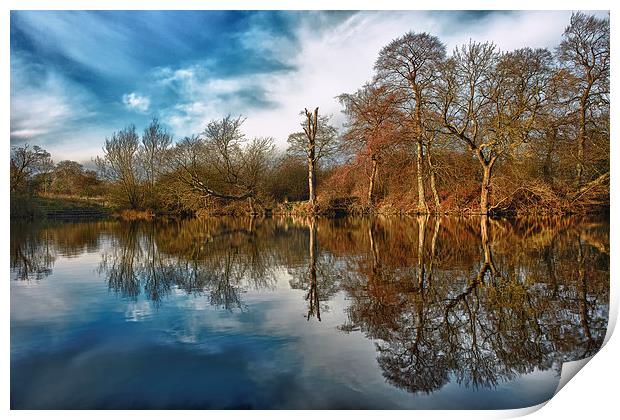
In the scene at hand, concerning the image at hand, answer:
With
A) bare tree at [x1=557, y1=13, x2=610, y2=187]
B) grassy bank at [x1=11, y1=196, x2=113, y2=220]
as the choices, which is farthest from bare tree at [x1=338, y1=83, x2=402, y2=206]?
grassy bank at [x1=11, y1=196, x2=113, y2=220]

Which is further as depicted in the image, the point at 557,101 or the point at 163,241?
the point at 557,101

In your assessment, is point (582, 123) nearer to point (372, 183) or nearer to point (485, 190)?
point (485, 190)

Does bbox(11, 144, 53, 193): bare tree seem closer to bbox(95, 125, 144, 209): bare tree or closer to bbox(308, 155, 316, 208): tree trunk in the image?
bbox(95, 125, 144, 209): bare tree

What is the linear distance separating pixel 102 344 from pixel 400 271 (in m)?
3.89

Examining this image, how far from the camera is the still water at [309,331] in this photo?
2676 millimetres

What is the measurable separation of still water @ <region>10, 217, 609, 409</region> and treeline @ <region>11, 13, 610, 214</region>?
451cm

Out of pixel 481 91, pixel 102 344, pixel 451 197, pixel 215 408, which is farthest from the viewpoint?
pixel 451 197

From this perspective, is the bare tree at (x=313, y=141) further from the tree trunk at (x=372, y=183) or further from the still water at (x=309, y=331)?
the still water at (x=309, y=331)

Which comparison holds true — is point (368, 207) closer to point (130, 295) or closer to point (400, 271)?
point (400, 271)

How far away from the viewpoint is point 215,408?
250 centimetres

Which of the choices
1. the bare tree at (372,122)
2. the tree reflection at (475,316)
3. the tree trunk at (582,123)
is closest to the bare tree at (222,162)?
the bare tree at (372,122)

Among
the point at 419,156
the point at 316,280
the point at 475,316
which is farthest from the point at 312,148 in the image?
the point at 475,316

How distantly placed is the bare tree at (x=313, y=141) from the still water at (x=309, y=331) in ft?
48.9
